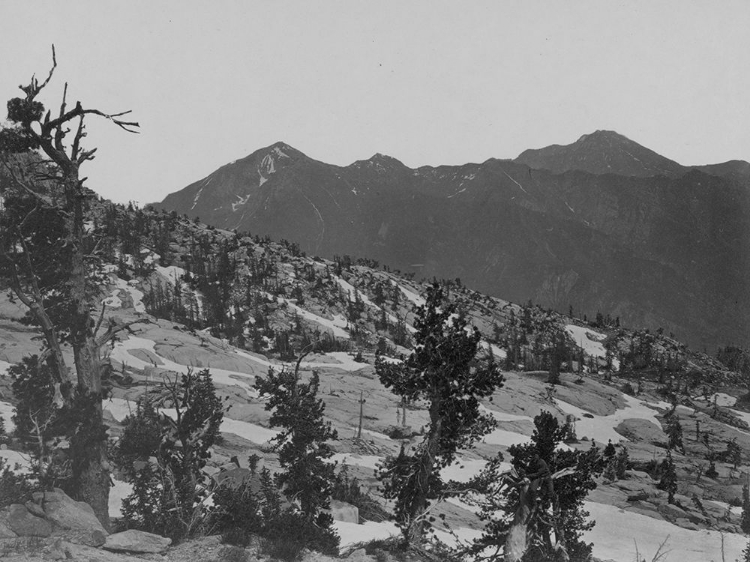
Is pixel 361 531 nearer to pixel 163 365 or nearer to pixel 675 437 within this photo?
pixel 163 365

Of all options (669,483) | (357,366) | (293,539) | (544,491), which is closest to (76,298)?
(293,539)

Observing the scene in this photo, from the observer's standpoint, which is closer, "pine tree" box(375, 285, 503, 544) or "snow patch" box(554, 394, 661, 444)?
"pine tree" box(375, 285, 503, 544)

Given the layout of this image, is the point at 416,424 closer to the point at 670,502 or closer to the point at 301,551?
the point at 670,502

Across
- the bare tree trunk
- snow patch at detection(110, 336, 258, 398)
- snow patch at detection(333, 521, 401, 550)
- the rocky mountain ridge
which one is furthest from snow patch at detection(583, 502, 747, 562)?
snow patch at detection(110, 336, 258, 398)

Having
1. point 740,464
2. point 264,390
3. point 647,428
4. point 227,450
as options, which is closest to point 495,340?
point 647,428

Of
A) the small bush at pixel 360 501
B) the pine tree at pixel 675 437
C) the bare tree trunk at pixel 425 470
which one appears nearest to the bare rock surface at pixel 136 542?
the bare tree trunk at pixel 425 470

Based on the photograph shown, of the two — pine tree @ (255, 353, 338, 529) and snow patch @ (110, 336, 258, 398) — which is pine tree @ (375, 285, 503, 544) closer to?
pine tree @ (255, 353, 338, 529)

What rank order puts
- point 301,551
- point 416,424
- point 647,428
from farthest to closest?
1. point 647,428
2. point 416,424
3. point 301,551

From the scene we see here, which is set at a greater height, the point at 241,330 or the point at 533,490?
the point at 533,490
